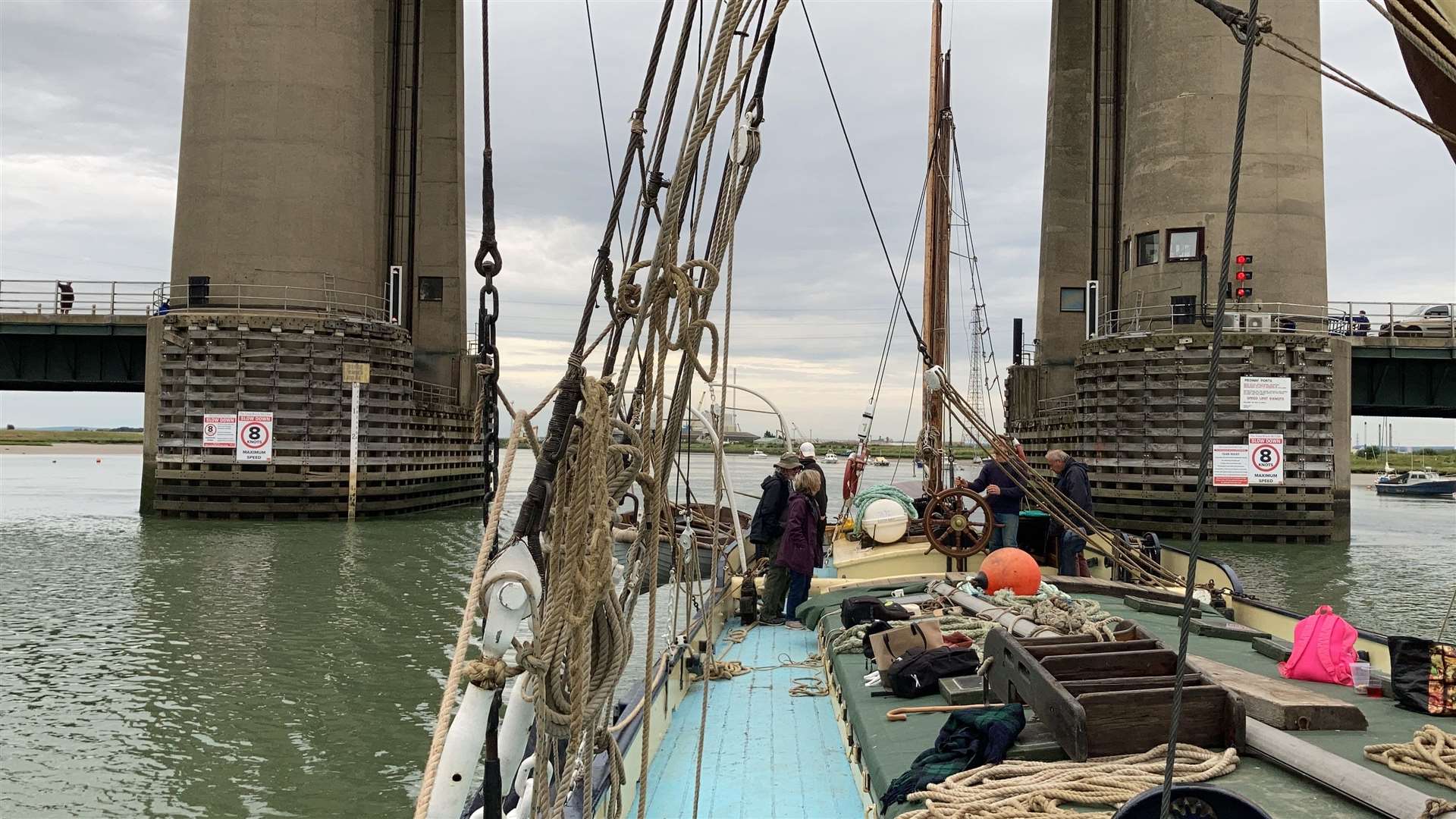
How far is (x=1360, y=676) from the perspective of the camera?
561 cm

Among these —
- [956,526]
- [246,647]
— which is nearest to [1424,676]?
[956,526]

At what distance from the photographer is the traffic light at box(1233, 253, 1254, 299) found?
83.1 feet

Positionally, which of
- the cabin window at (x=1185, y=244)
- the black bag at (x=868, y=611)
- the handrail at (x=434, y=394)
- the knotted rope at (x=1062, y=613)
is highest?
the cabin window at (x=1185, y=244)

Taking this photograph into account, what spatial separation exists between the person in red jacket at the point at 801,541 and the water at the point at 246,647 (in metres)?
1.72

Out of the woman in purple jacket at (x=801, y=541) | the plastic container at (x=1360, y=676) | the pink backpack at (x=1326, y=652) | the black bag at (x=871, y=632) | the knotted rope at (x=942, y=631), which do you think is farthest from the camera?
the woman in purple jacket at (x=801, y=541)

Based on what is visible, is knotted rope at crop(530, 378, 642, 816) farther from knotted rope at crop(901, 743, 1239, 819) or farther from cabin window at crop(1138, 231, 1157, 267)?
cabin window at crop(1138, 231, 1157, 267)

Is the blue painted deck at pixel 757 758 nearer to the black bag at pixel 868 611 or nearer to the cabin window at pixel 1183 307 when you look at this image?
the black bag at pixel 868 611

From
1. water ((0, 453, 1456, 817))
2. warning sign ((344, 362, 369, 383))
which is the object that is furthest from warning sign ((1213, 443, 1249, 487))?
warning sign ((344, 362, 369, 383))

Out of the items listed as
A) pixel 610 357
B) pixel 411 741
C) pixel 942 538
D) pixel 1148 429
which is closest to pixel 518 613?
pixel 610 357

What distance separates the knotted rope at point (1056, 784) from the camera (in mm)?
3625

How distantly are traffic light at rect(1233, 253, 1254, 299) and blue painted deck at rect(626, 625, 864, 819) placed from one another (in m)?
21.5

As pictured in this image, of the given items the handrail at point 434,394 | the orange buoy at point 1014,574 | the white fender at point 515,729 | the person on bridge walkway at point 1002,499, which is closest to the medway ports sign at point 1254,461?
the person on bridge walkway at point 1002,499

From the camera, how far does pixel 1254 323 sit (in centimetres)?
2641

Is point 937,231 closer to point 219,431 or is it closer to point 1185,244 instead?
point 1185,244
